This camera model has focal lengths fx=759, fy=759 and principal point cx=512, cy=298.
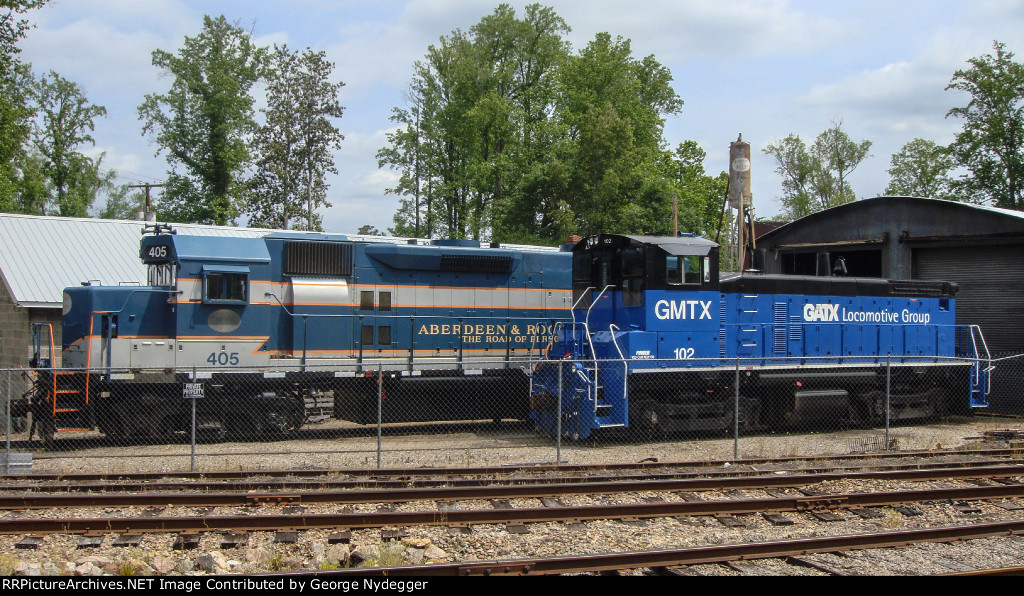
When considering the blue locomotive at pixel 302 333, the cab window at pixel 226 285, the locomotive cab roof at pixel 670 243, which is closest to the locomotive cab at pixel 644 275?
the locomotive cab roof at pixel 670 243

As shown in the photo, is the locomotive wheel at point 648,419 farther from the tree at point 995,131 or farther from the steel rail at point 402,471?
the tree at point 995,131

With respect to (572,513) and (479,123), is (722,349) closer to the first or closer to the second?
(572,513)

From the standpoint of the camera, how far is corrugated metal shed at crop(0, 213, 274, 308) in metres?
20.4

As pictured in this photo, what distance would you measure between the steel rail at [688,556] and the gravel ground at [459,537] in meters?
0.12

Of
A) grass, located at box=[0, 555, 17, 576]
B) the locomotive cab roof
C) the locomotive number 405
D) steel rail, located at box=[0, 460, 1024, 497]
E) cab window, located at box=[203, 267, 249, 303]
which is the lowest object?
steel rail, located at box=[0, 460, 1024, 497]

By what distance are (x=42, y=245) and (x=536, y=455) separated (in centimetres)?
1737

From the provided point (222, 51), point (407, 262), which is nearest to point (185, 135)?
point (222, 51)

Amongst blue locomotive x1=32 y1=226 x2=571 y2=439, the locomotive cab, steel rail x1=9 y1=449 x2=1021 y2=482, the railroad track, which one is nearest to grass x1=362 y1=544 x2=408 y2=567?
the railroad track

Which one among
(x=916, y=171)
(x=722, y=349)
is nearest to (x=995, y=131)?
(x=916, y=171)

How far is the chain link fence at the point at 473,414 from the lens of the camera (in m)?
12.8

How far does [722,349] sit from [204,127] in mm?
31882

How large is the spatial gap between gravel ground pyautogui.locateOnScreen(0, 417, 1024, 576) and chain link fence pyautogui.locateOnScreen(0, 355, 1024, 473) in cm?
11

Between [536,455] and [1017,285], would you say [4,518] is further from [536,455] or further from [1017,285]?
[1017,285]

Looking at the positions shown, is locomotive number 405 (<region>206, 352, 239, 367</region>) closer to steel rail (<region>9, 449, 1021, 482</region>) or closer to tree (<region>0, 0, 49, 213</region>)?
steel rail (<region>9, 449, 1021, 482</region>)
